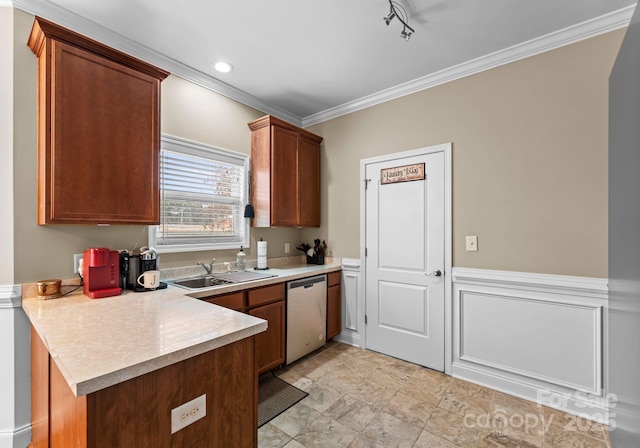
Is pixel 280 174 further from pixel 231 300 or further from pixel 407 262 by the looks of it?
pixel 407 262

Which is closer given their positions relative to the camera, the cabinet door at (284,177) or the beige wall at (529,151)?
the beige wall at (529,151)

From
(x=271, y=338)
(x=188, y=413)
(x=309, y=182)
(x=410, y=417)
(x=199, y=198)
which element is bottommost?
(x=410, y=417)

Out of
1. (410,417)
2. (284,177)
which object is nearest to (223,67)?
(284,177)

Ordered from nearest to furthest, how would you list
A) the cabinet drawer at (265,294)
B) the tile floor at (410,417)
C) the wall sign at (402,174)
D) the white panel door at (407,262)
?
the tile floor at (410,417)
the cabinet drawer at (265,294)
the white panel door at (407,262)
the wall sign at (402,174)

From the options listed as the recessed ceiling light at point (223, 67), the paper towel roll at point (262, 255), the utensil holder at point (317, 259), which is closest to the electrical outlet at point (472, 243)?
the utensil holder at point (317, 259)

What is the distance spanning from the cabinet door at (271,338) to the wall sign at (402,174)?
1.65 metres

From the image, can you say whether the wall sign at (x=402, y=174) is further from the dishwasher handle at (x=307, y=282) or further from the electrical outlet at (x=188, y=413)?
Result: the electrical outlet at (x=188, y=413)

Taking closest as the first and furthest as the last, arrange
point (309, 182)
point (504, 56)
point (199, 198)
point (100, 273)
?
point (100, 273), point (504, 56), point (199, 198), point (309, 182)

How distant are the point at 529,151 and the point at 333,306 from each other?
2.37m

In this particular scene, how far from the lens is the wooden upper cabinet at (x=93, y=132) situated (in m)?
1.75

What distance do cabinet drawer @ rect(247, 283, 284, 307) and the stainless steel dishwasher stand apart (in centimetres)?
11

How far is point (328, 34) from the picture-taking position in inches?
89.0

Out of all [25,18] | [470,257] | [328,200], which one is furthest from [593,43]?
[25,18]

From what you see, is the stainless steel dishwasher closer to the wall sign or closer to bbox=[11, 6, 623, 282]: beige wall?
bbox=[11, 6, 623, 282]: beige wall
